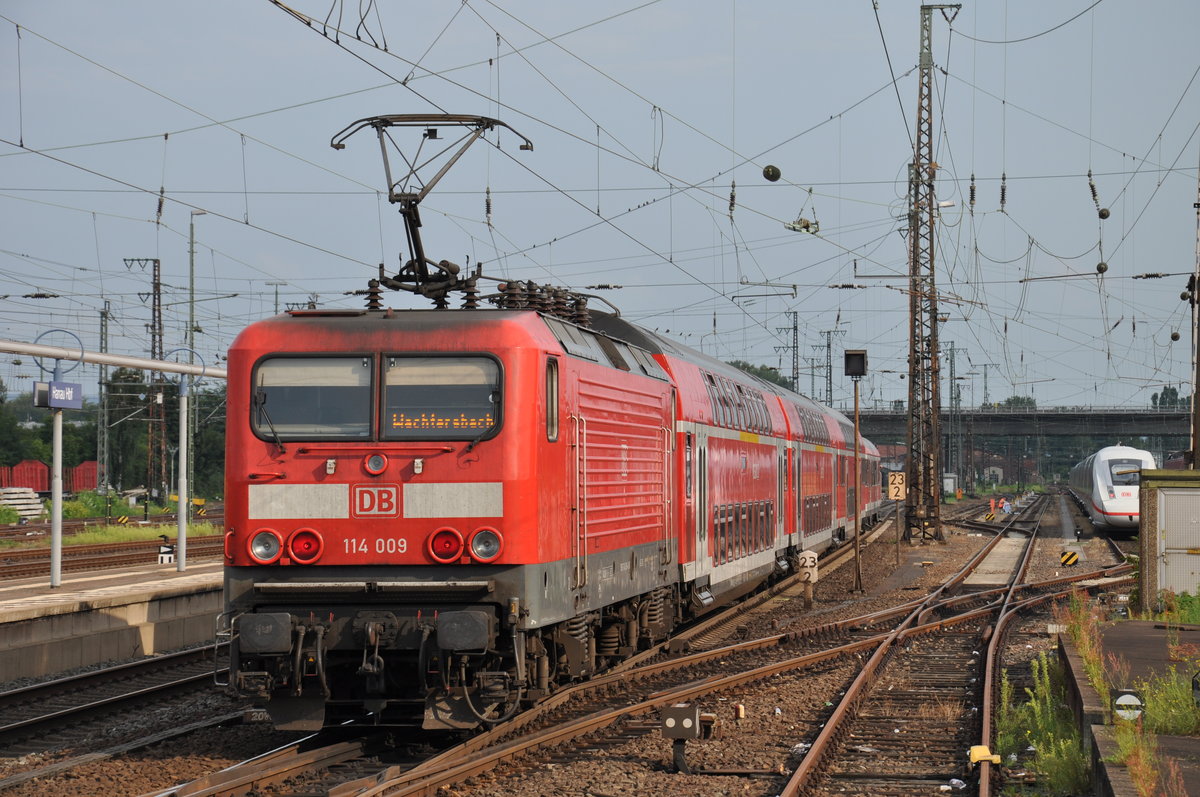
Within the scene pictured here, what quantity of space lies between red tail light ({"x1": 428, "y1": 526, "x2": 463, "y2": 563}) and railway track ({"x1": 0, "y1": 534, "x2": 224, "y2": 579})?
59.2 feet

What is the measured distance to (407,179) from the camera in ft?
42.5

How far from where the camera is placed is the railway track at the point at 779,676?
385 inches

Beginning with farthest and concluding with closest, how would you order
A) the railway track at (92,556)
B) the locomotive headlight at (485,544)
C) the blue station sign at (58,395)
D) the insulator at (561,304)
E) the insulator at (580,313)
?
the railway track at (92,556) → the blue station sign at (58,395) → the insulator at (580,313) → the insulator at (561,304) → the locomotive headlight at (485,544)

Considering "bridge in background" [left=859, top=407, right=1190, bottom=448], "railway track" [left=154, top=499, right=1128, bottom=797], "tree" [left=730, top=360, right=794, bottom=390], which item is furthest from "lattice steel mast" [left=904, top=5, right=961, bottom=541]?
"bridge in background" [left=859, top=407, right=1190, bottom=448]

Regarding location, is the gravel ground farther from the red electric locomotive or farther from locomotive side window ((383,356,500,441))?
locomotive side window ((383,356,500,441))

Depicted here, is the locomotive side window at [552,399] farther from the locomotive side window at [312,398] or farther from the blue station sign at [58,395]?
the blue station sign at [58,395]

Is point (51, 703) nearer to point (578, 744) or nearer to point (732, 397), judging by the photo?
point (578, 744)

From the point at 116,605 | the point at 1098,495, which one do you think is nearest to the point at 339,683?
the point at 116,605

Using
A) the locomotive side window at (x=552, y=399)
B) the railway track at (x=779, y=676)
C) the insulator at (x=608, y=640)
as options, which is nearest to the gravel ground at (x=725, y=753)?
the railway track at (x=779, y=676)

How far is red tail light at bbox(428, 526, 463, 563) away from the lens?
1030cm

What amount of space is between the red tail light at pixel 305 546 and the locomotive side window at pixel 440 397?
927mm

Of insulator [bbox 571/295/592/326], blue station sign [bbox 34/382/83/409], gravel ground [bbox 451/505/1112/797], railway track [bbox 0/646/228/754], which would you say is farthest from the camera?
blue station sign [bbox 34/382/83/409]

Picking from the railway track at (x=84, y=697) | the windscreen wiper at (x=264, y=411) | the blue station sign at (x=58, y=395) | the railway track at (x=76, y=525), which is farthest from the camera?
the railway track at (x=76, y=525)

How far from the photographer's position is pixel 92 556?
29359mm
